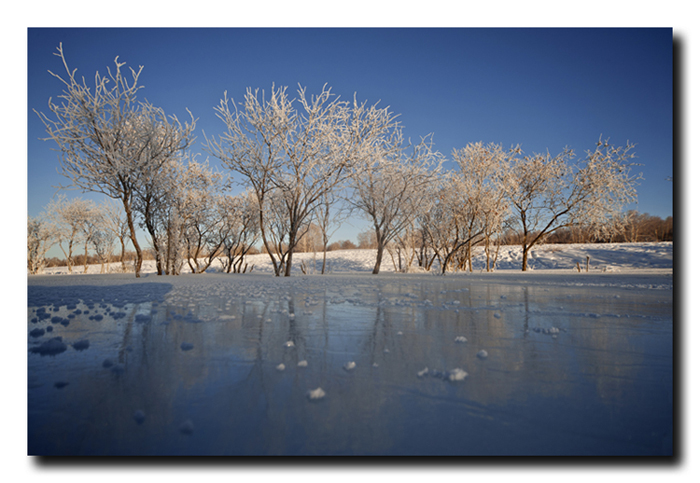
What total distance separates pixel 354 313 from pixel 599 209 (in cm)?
1939

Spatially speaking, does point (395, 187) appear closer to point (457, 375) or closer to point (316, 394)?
point (457, 375)

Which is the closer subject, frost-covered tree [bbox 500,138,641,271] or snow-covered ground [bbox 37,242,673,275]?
frost-covered tree [bbox 500,138,641,271]

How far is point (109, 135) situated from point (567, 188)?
69.8ft

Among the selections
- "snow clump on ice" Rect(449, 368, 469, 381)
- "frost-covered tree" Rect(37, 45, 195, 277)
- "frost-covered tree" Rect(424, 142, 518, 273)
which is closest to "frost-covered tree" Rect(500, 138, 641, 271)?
"frost-covered tree" Rect(424, 142, 518, 273)

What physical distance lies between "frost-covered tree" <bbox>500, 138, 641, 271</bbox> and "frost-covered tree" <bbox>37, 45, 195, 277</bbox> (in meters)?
16.5

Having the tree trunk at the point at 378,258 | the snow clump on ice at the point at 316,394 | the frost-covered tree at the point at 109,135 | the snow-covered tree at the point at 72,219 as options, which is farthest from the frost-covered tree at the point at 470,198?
the snow-covered tree at the point at 72,219

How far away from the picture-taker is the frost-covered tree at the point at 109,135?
832 cm

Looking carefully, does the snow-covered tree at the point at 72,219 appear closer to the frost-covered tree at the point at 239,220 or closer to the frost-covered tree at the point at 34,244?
the frost-covered tree at the point at 239,220

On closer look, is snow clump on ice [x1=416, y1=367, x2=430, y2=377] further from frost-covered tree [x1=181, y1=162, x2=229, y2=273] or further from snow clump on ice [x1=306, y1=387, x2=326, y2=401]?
frost-covered tree [x1=181, y1=162, x2=229, y2=273]

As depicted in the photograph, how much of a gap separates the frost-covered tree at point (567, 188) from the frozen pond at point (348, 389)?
17.3m

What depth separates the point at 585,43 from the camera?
10.6ft

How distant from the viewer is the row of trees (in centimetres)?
891

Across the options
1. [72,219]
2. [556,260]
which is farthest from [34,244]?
[556,260]

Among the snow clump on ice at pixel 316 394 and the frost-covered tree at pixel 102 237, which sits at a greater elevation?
the frost-covered tree at pixel 102 237
